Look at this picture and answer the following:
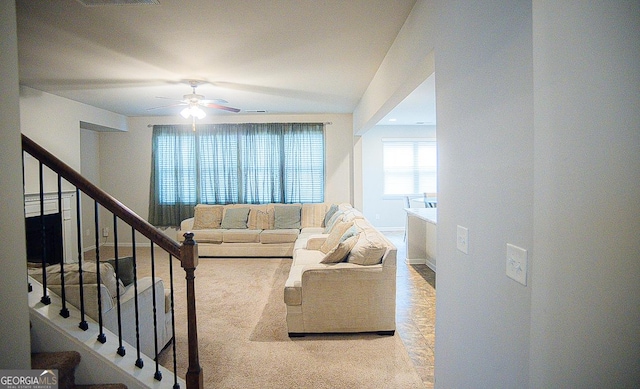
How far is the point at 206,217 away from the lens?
6.40m

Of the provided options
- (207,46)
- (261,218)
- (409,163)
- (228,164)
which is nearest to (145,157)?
(228,164)

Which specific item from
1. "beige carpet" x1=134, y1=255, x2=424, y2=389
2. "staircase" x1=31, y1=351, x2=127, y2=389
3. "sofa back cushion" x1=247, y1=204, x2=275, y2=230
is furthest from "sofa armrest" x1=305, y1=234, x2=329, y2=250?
"staircase" x1=31, y1=351, x2=127, y2=389

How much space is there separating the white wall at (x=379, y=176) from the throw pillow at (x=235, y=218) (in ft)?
10.7

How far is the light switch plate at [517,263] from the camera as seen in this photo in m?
1.13

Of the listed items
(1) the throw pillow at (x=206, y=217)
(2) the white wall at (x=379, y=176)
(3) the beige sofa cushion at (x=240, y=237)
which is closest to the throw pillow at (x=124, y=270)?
(3) the beige sofa cushion at (x=240, y=237)

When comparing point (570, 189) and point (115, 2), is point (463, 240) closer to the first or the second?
point (570, 189)

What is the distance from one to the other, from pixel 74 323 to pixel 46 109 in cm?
443

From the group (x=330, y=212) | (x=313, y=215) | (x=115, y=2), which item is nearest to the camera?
(x=115, y=2)

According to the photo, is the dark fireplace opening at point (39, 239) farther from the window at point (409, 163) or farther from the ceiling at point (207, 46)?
the window at point (409, 163)

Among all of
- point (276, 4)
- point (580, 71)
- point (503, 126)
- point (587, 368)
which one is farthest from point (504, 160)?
point (276, 4)

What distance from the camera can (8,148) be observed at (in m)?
1.18

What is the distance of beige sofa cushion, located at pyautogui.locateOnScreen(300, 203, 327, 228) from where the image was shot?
21.1 feet

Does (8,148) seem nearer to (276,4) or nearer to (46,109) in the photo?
(276,4)

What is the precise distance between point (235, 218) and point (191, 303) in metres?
4.47
